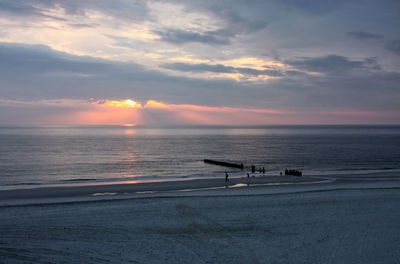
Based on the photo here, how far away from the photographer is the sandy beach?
43.9ft

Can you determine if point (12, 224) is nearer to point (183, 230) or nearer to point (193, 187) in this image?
point (183, 230)

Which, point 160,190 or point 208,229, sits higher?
point 208,229

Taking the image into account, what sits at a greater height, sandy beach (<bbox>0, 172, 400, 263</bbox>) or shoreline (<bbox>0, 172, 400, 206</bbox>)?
sandy beach (<bbox>0, 172, 400, 263</bbox>)

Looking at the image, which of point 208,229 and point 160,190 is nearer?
point 208,229

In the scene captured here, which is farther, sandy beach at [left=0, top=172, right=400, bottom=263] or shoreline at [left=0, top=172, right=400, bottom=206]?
shoreline at [left=0, top=172, right=400, bottom=206]

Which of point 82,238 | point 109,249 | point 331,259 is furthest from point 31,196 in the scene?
point 331,259

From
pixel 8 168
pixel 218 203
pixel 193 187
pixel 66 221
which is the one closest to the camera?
pixel 66 221

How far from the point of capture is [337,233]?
1617 centimetres

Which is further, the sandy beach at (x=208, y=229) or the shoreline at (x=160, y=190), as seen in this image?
the shoreline at (x=160, y=190)

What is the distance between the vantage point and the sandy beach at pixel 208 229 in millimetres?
13391

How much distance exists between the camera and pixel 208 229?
1683cm

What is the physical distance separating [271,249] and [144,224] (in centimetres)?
790

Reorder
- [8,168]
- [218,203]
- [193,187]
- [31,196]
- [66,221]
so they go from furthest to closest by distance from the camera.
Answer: [8,168] < [193,187] < [31,196] < [218,203] < [66,221]

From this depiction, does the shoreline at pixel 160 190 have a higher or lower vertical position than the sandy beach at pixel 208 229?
lower
